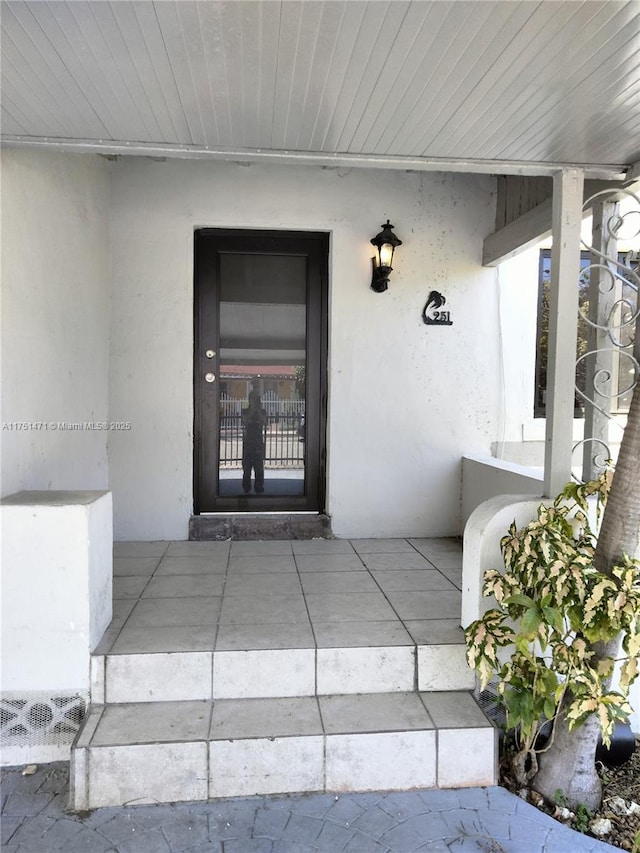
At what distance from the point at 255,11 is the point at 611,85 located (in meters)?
1.14

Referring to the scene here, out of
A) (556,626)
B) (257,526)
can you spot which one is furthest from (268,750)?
(257,526)

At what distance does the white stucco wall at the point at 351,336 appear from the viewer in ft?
11.3

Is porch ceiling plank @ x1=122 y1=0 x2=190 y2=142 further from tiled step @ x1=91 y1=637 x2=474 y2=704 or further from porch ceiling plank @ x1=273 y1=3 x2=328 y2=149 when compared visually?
tiled step @ x1=91 y1=637 x2=474 y2=704

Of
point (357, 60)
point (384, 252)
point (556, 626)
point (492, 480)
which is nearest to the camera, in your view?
point (357, 60)

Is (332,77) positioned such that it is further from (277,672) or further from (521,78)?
(277,672)

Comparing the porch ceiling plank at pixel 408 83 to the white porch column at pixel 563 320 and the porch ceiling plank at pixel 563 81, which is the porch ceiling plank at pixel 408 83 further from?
the white porch column at pixel 563 320

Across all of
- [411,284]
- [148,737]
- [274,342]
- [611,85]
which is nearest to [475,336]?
[411,284]

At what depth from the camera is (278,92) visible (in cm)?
172

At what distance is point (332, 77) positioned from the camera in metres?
1.64

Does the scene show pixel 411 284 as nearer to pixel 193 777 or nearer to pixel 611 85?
pixel 611 85

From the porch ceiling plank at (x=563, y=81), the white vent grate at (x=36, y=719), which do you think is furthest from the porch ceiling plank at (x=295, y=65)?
the white vent grate at (x=36, y=719)

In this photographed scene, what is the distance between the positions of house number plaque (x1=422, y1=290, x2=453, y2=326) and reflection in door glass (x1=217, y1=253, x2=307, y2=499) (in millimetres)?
851

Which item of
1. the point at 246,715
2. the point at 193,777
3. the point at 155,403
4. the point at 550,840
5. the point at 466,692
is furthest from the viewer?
the point at 155,403

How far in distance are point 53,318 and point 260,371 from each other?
1.45 metres
